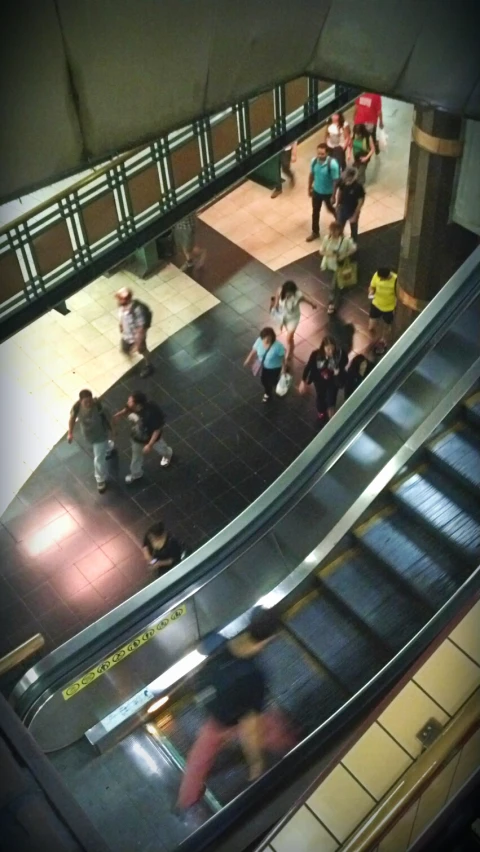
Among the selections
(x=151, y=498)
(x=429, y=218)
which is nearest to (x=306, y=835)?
(x=151, y=498)

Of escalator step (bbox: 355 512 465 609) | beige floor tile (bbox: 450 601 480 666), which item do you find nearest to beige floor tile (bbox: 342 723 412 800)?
beige floor tile (bbox: 450 601 480 666)

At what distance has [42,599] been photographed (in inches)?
272

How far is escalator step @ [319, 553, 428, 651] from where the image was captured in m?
4.96

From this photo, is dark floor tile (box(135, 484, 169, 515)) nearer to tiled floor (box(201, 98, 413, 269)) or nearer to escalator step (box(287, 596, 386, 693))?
escalator step (box(287, 596, 386, 693))

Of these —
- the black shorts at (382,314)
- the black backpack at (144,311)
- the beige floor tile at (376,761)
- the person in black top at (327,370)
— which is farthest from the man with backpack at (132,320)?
the beige floor tile at (376,761)

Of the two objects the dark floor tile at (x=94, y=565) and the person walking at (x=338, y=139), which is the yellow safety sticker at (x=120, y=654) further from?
the person walking at (x=338, y=139)

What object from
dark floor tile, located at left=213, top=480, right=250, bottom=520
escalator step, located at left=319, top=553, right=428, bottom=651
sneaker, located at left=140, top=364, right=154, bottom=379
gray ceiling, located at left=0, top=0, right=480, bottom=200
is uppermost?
gray ceiling, located at left=0, top=0, right=480, bottom=200

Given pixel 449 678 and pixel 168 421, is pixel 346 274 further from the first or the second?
pixel 449 678

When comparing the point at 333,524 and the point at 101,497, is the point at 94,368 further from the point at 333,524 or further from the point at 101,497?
the point at 333,524

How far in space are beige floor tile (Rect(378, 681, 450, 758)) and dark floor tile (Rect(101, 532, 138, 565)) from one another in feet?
12.2

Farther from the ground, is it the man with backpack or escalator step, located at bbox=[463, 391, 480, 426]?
the man with backpack

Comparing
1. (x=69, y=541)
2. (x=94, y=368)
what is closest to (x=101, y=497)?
(x=69, y=541)

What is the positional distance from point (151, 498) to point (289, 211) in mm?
5184

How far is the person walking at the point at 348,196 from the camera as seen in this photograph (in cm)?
917
